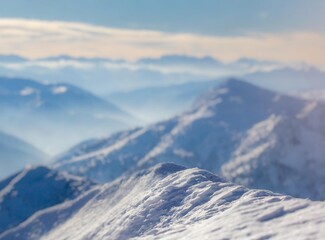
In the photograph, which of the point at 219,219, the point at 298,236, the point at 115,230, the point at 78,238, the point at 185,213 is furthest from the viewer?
the point at 78,238

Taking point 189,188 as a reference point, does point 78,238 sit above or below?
below

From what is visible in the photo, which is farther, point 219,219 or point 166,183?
point 166,183

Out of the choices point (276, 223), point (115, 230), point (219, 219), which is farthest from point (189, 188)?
point (276, 223)

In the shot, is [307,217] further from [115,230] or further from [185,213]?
[115,230]

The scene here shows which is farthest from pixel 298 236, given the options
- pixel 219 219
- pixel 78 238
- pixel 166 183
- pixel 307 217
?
pixel 78 238

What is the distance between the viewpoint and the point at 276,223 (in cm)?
12925

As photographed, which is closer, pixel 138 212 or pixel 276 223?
pixel 276 223

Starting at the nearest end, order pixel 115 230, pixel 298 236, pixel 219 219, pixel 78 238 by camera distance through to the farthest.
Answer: pixel 298 236, pixel 219 219, pixel 115 230, pixel 78 238

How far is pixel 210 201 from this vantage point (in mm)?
167000

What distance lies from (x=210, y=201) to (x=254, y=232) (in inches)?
1647

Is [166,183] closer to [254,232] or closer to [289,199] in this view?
[289,199]

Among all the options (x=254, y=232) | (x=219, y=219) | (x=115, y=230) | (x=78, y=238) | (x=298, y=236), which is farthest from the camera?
(x=78, y=238)

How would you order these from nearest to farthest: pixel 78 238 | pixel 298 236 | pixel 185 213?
pixel 298 236, pixel 185 213, pixel 78 238

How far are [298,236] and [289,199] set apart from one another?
1300 inches
